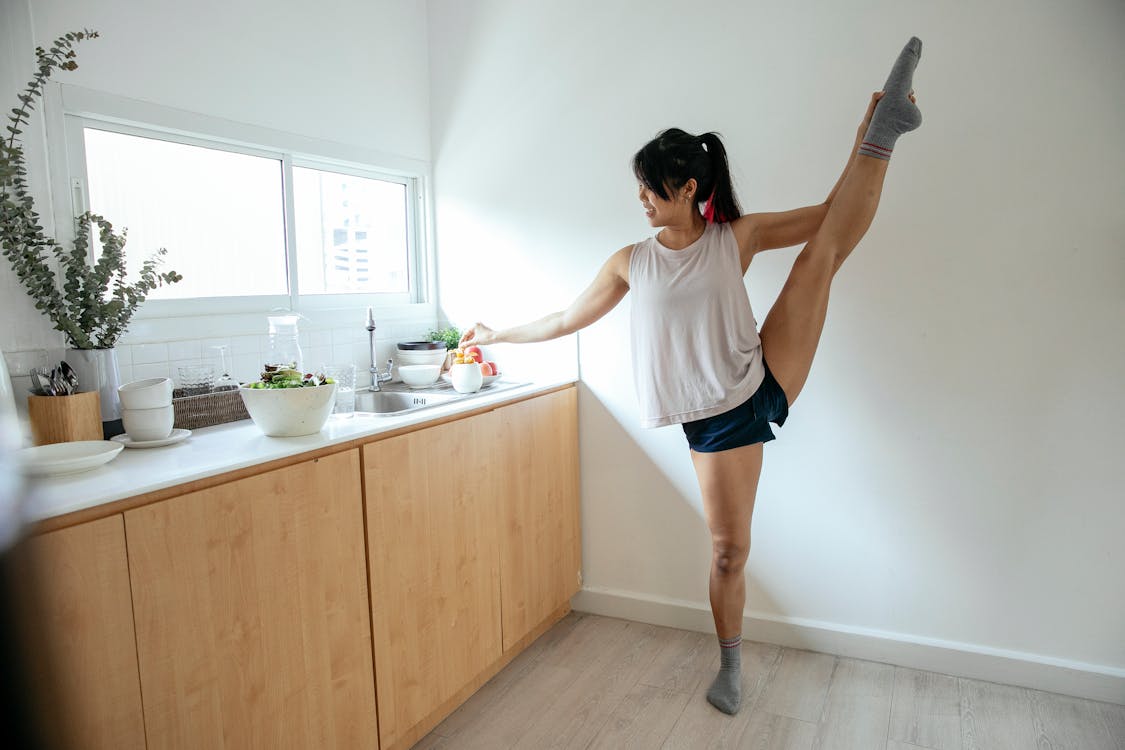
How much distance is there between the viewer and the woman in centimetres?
204

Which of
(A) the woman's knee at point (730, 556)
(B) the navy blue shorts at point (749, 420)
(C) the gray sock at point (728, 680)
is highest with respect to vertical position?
(B) the navy blue shorts at point (749, 420)

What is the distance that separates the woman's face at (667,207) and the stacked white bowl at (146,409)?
1.30 m

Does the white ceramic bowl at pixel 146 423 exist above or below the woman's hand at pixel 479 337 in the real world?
below

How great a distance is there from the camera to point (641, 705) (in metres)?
2.23

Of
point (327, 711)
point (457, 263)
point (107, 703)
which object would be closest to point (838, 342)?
point (457, 263)

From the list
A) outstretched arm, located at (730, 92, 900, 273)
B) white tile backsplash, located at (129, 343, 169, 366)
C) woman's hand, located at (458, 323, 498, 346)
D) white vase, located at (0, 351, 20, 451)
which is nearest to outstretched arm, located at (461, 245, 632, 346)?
woman's hand, located at (458, 323, 498, 346)

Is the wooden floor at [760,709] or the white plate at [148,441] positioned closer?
the white plate at [148,441]

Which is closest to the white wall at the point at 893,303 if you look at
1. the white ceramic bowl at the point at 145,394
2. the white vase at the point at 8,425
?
the white ceramic bowl at the point at 145,394

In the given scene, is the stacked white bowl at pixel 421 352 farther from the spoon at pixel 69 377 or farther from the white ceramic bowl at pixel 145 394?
the spoon at pixel 69 377

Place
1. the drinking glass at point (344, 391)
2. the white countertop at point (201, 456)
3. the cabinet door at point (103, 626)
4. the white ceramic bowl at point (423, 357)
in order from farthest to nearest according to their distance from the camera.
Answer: the white ceramic bowl at point (423, 357)
the drinking glass at point (344, 391)
the white countertop at point (201, 456)
the cabinet door at point (103, 626)

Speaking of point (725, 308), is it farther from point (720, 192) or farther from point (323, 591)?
point (323, 591)

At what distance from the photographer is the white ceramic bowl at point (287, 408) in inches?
69.1

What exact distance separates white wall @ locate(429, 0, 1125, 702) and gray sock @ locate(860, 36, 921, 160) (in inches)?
14.7

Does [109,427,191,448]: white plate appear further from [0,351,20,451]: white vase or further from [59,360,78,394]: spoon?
[0,351,20,451]: white vase
